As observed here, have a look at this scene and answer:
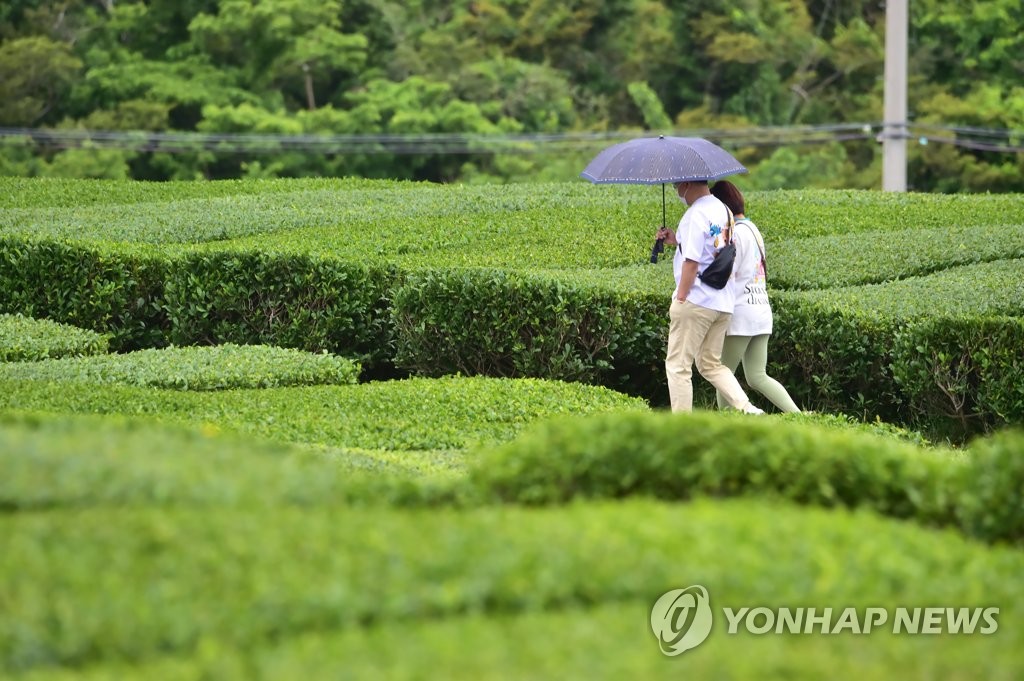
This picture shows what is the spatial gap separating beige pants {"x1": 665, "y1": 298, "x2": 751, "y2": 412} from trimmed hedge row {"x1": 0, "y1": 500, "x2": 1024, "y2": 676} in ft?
15.2

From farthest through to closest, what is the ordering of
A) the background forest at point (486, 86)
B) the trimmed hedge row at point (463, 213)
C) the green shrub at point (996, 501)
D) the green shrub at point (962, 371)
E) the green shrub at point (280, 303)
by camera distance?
the background forest at point (486, 86), the trimmed hedge row at point (463, 213), the green shrub at point (280, 303), the green shrub at point (962, 371), the green shrub at point (996, 501)

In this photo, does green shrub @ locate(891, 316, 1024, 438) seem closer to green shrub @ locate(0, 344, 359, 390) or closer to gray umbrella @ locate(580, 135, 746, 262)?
gray umbrella @ locate(580, 135, 746, 262)

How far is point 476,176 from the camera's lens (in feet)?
98.4

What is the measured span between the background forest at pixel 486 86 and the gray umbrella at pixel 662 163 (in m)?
19.2

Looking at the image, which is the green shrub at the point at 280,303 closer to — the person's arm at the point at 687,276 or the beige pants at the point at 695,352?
the beige pants at the point at 695,352

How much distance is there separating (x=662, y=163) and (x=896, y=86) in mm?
10205

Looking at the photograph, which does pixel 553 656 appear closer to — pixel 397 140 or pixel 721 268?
pixel 721 268

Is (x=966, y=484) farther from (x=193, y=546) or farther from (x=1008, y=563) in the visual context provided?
(x=193, y=546)

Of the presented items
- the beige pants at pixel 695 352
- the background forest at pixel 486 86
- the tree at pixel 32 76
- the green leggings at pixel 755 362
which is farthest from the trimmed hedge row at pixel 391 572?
the tree at pixel 32 76

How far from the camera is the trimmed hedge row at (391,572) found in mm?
3699

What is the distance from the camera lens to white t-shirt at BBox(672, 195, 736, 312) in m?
8.80

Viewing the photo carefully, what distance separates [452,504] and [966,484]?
5.70 ft

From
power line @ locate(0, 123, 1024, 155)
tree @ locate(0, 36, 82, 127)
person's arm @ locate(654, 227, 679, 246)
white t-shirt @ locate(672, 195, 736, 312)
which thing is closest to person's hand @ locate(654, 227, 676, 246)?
person's arm @ locate(654, 227, 679, 246)

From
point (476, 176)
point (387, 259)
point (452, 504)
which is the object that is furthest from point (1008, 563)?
point (476, 176)
